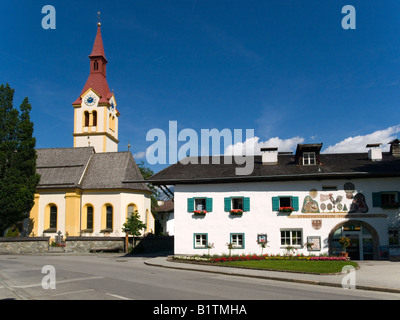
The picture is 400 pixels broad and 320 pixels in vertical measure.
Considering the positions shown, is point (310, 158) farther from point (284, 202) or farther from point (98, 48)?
point (98, 48)

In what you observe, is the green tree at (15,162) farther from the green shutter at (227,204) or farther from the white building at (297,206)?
the green shutter at (227,204)

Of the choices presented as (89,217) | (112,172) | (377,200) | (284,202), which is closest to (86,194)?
(89,217)

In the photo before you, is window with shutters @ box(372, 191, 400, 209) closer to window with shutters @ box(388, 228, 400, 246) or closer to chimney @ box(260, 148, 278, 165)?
window with shutters @ box(388, 228, 400, 246)

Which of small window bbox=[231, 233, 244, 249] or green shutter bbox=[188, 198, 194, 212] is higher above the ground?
green shutter bbox=[188, 198, 194, 212]

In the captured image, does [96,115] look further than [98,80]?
No

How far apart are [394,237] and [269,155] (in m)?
10.0

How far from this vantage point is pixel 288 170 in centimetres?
2725

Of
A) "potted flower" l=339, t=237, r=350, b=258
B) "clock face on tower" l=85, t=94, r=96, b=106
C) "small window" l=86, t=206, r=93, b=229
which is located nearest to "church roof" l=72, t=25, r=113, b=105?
"clock face on tower" l=85, t=94, r=96, b=106

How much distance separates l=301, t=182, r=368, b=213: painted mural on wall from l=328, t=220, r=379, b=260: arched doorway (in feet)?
3.02

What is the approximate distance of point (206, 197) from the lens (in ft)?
89.8

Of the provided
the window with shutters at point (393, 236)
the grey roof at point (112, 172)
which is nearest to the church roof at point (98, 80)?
the grey roof at point (112, 172)

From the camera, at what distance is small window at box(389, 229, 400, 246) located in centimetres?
2475

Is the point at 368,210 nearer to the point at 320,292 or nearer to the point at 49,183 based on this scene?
the point at 320,292
